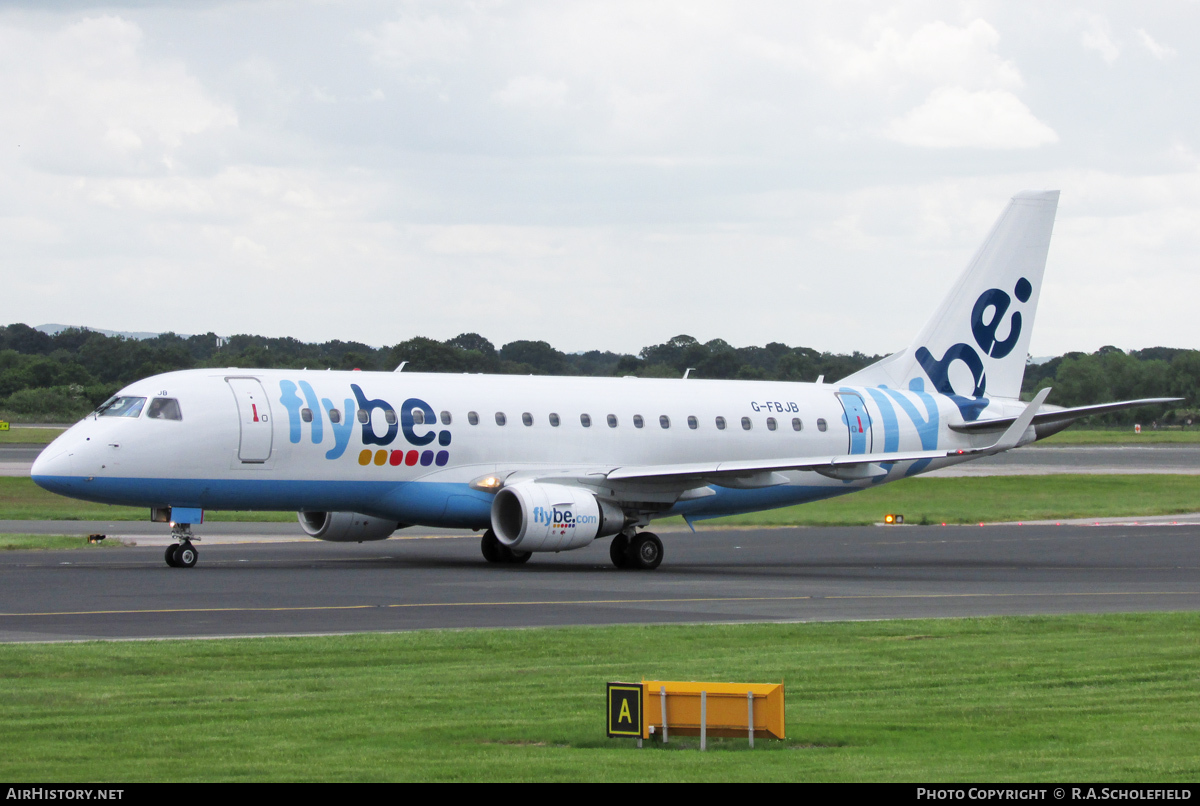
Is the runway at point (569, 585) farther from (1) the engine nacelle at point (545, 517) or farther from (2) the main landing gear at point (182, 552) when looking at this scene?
(1) the engine nacelle at point (545, 517)

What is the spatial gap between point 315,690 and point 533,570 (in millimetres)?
17867

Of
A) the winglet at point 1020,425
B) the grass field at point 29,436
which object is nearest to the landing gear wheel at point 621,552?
the winglet at point 1020,425

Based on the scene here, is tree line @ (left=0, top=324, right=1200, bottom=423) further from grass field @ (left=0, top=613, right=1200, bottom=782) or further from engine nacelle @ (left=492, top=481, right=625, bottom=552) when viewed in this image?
grass field @ (left=0, top=613, right=1200, bottom=782)

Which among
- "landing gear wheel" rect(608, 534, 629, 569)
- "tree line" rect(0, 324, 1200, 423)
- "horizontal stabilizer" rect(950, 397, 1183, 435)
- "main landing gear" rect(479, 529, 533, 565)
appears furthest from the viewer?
"tree line" rect(0, 324, 1200, 423)

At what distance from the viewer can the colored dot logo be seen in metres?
32.3

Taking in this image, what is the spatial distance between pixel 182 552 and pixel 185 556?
4.0 inches

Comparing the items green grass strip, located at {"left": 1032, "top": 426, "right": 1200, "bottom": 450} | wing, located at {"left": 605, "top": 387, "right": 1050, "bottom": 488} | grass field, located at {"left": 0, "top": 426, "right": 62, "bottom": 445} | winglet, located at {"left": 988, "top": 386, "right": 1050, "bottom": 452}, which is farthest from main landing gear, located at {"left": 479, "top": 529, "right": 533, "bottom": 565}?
green grass strip, located at {"left": 1032, "top": 426, "right": 1200, "bottom": 450}

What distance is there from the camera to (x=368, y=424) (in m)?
32.4

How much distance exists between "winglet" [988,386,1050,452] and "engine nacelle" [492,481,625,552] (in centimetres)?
905

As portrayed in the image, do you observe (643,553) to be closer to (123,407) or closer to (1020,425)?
(1020,425)

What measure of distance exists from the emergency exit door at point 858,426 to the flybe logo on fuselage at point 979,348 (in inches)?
113
